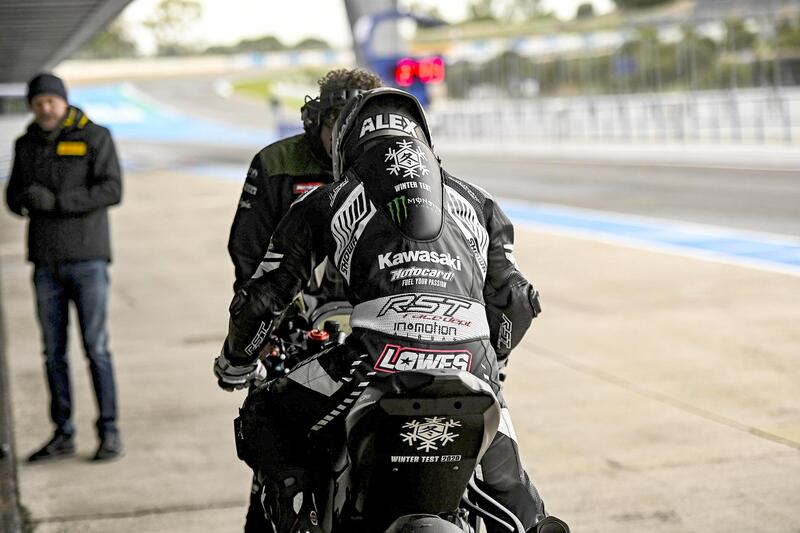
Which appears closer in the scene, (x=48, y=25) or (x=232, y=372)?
(x=232, y=372)

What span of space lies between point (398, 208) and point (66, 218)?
385 cm

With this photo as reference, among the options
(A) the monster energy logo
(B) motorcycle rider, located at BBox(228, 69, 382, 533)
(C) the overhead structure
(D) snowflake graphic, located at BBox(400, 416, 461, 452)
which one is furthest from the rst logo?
(C) the overhead structure

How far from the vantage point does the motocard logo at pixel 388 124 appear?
3428 millimetres

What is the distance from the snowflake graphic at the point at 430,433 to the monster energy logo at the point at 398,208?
0.60 meters

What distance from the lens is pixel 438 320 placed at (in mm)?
3098

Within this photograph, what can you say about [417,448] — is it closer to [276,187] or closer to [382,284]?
[382,284]

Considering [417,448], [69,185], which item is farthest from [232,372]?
[69,185]

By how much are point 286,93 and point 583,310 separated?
78.7 metres

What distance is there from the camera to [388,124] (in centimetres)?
344

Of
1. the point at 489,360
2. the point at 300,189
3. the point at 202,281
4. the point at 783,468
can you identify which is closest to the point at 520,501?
the point at 489,360

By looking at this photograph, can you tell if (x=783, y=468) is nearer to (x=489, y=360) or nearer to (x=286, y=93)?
(x=489, y=360)

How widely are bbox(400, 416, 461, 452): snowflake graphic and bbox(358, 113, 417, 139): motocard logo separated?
931mm

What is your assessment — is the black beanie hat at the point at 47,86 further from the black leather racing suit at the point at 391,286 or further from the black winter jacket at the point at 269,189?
the black leather racing suit at the point at 391,286

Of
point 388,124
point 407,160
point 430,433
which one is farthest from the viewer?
point 388,124
